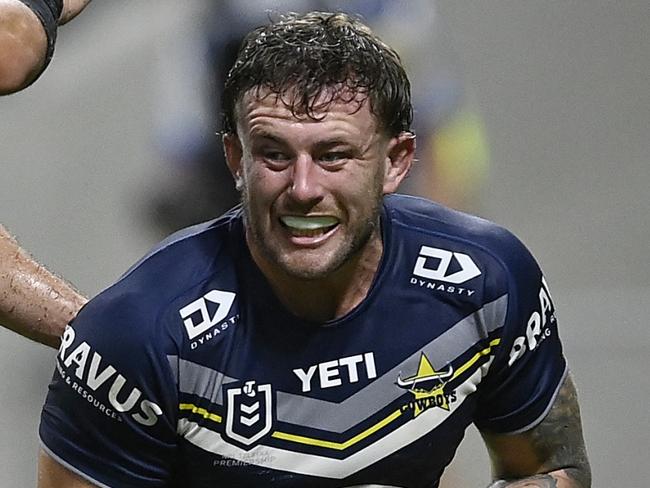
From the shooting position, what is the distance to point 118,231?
3.69m

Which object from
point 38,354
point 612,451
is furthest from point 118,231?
point 612,451

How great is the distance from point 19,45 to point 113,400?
1.23 ft

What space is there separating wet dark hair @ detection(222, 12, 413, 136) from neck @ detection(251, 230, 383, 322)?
5.3 inches

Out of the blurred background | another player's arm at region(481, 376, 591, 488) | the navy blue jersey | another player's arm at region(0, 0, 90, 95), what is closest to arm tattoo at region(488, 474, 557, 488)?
another player's arm at region(481, 376, 591, 488)

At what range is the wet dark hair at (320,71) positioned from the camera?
1575 mm

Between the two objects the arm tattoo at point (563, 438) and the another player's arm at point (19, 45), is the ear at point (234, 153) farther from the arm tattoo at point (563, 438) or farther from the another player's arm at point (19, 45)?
the arm tattoo at point (563, 438)

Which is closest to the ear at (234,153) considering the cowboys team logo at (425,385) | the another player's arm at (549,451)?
the cowboys team logo at (425,385)

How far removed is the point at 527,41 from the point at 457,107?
2.87ft

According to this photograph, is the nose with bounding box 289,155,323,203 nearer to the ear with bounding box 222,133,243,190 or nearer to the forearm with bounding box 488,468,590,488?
the ear with bounding box 222,133,243,190

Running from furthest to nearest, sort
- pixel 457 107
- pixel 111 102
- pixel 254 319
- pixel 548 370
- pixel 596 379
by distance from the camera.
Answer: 1. pixel 111 102
2. pixel 596 379
3. pixel 457 107
4. pixel 548 370
5. pixel 254 319

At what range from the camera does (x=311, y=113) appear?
156 cm

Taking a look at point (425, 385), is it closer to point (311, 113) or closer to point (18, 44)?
point (311, 113)

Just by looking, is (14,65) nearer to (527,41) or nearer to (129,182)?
(129,182)

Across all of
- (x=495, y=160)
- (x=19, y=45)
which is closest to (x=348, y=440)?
(x=19, y=45)
